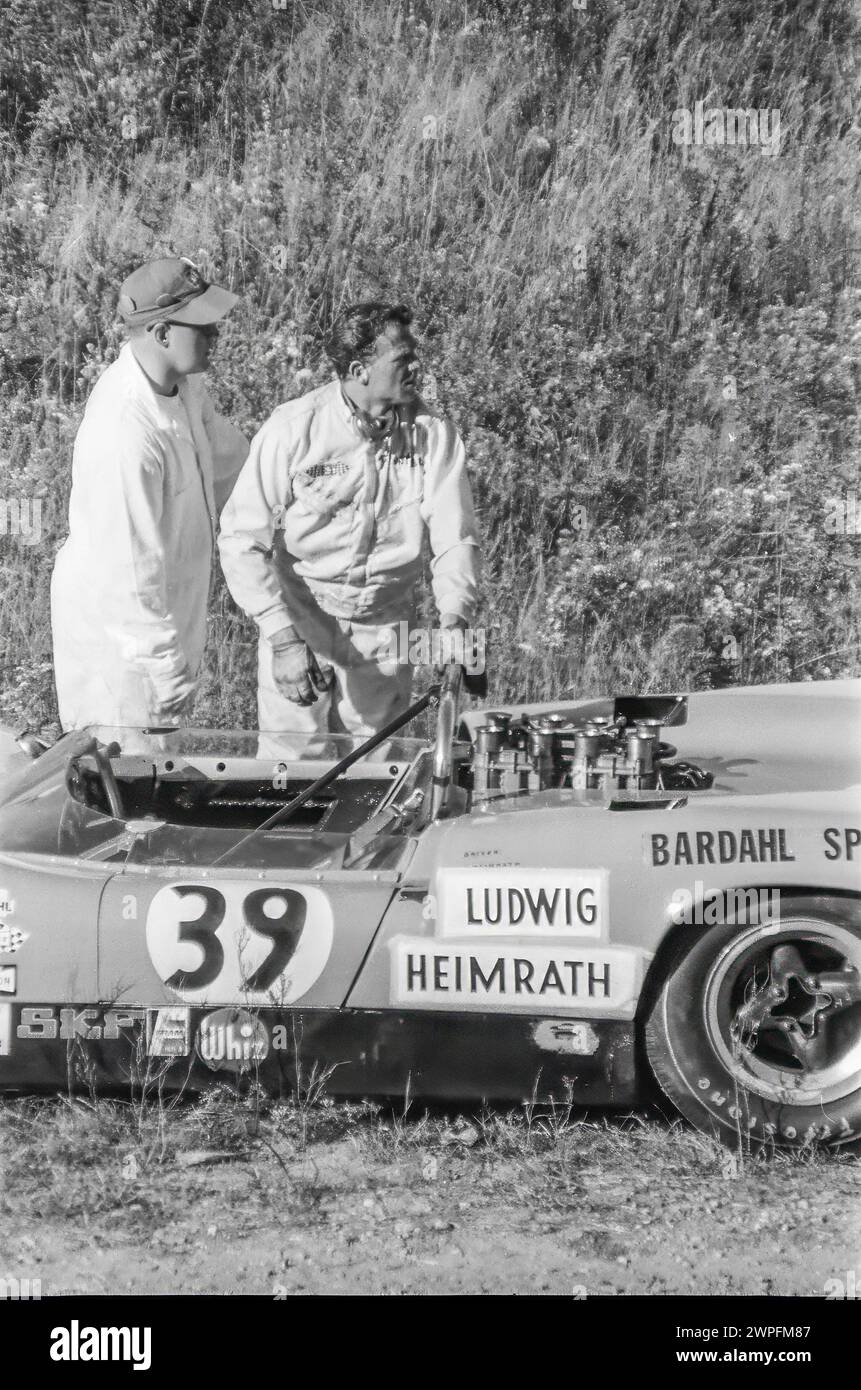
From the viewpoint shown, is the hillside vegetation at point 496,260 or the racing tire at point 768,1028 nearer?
the racing tire at point 768,1028

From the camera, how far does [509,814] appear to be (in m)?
3.56

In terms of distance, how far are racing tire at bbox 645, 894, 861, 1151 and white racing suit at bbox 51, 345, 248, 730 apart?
2738mm

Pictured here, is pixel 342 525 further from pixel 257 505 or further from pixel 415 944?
pixel 415 944

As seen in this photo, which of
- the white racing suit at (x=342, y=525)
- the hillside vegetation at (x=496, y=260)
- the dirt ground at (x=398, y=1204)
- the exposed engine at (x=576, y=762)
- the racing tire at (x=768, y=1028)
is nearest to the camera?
the dirt ground at (x=398, y=1204)

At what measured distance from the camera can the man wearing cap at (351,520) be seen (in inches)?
227

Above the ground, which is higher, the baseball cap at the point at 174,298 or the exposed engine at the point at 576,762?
the baseball cap at the point at 174,298

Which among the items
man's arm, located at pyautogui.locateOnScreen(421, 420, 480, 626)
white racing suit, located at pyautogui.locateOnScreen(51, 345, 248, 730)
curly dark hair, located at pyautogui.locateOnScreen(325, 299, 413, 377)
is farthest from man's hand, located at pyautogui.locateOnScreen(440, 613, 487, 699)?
curly dark hair, located at pyautogui.locateOnScreen(325, 299, 413, 377)

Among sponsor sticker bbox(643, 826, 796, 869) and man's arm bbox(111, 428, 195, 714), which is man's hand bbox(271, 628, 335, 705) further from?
sponsor sticker bbox(643, 826, 796, 869)

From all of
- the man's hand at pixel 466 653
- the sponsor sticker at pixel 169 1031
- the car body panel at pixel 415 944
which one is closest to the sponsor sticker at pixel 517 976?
the car body panel at pixel 415 944

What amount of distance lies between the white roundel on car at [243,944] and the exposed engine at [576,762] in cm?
64

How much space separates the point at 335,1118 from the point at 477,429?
13.2 feet

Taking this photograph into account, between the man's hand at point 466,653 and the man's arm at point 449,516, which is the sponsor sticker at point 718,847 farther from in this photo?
the man's arm at point 449,516
